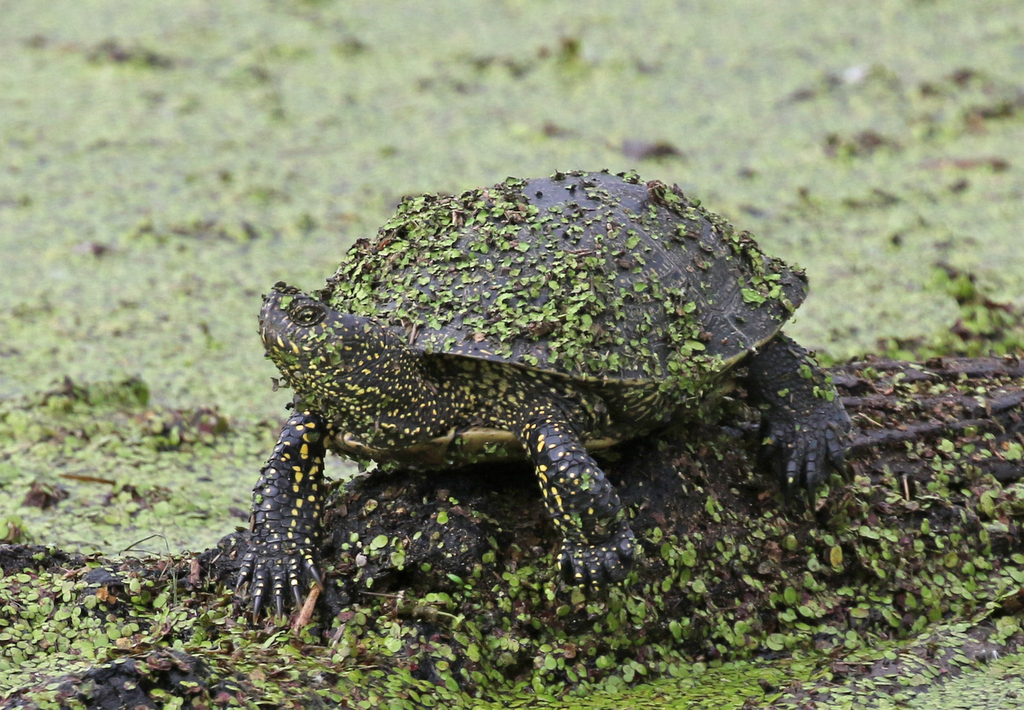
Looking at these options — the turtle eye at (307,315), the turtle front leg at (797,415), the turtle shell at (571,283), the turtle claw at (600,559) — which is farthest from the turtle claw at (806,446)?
the turtle eye at (307,315)

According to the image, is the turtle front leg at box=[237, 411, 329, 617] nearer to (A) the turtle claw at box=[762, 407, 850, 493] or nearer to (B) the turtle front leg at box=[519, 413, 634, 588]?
(B) the turtle front leg at box=[519, 413, 634, 588]

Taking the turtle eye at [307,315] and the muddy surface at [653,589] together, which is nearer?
the turtle eye at [307,315]

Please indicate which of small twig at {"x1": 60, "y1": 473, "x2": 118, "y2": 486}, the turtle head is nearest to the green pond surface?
small twig at {"x1": 60, "y1": 473, "x2": 118, "y2": 486}

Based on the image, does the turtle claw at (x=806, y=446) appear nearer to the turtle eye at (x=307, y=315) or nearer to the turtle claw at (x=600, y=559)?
Result: the turtle claw at (x=600, y=559)

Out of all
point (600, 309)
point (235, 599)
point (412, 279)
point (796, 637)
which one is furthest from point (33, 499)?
point (796, 637)

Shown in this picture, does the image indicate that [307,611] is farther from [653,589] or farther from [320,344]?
[653,589]

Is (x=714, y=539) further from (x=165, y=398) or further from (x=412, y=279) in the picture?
(x=165, y=398)
